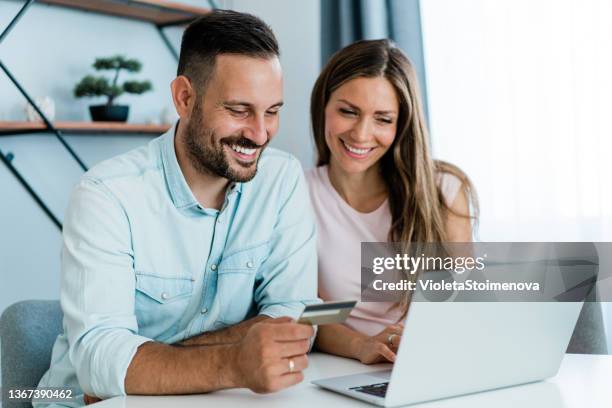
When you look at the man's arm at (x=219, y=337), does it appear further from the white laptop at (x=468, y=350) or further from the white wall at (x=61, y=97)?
the white wall at (x=61, y=97)

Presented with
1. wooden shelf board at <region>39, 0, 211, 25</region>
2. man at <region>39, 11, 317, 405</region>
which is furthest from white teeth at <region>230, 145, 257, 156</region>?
wooden shelf board at <region>39, 0, 211, 25</region>

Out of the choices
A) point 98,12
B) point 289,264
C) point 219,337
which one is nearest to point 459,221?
point 289,264

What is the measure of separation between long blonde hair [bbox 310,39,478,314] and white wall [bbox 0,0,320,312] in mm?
1191

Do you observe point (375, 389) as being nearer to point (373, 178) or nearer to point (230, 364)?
point (230, 364)

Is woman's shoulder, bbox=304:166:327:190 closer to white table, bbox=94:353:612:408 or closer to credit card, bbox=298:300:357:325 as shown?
white table, bbox=94:353:612:408

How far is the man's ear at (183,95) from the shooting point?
149 centimetres

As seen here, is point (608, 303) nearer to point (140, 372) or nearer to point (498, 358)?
point (498, 358)

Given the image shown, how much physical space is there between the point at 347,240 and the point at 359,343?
1.45ft

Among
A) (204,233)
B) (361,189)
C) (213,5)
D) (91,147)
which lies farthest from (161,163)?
(213,5)

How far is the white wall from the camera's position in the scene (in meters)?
2.69

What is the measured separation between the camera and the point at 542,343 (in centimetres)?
114

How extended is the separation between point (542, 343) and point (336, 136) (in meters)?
0.81

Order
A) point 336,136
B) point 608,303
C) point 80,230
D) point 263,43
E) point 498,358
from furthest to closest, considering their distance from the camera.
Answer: point 608,303
point 336,136
point 263,43
point 80,230
point 498,358

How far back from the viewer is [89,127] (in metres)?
2.71
